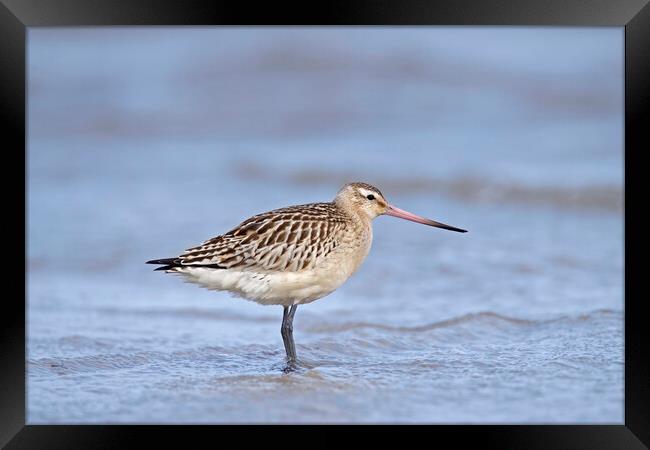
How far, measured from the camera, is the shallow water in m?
5.89

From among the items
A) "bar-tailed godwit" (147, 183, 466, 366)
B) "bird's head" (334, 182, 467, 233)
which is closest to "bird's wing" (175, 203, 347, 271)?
"bar-tailed godwit" (147, 183, 466, 366)

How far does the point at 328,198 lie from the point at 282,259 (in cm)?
595

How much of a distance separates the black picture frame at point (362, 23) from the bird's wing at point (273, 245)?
236 cm

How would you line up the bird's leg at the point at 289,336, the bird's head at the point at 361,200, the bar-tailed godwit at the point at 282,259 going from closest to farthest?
the bar-tailed godwit at the point at 282,259 → the bird's leg at the point at 289,336 → the bird's head at the point at 361,200

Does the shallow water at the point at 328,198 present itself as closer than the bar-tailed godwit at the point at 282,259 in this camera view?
Yes

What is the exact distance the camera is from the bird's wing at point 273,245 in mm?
6539

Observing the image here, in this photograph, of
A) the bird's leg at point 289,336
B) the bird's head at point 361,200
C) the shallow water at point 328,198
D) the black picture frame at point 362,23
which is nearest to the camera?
the black picture frame at point 362,23

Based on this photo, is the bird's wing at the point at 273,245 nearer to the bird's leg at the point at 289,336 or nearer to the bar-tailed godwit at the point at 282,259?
the bar-tailed godwit at the point at 282,259

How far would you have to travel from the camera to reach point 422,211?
11953 millimetres

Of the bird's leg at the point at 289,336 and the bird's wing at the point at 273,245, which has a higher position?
the bird's wing at the point at 273,245

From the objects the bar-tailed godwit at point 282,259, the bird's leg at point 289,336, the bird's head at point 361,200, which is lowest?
the bird's leg at point 289,336

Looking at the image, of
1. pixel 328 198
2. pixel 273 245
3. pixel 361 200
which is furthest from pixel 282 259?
pixel 328 198

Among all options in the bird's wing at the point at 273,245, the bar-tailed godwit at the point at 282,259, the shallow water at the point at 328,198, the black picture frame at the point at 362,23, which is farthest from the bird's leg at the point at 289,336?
the black picture frame at the point at 362,23

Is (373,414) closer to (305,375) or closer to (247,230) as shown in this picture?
(305,375)
